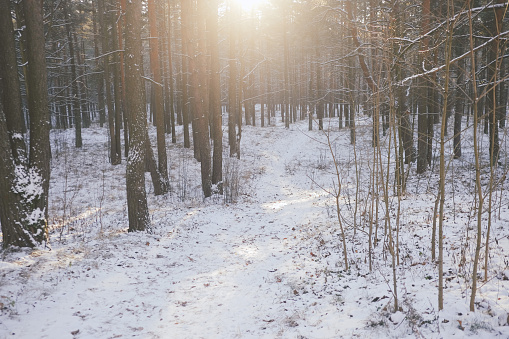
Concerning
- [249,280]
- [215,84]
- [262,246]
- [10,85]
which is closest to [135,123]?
[10,85]

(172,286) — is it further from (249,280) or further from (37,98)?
(37,98)

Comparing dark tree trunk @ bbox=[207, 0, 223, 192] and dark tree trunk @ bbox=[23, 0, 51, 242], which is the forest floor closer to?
dark tree trunk @ bbox=[23, 0, 51, 242]

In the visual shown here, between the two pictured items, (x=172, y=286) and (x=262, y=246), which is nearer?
(x=172, y=286)

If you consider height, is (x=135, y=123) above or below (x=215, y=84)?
below

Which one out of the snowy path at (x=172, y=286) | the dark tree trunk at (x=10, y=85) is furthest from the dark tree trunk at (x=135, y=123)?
the dark tree trunk at (x=10, y=85)

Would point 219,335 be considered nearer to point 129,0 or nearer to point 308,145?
point 129,0

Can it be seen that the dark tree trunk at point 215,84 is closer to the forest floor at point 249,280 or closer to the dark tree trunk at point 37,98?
the forest floor at point 249,280

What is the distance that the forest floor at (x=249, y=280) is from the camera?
12.6 ft

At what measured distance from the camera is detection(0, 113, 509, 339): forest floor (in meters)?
3.85

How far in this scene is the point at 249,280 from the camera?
568cm

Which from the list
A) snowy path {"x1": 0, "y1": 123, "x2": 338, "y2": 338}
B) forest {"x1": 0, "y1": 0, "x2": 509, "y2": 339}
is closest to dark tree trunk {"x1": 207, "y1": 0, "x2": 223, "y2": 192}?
forest {"x1": 0, "y1": 0, "x2": 509, "y2": 339}

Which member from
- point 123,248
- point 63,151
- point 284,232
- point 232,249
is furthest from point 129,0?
point 63,151

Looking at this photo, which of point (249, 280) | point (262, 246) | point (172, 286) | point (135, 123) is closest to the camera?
point (172, 286)

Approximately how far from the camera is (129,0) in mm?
7246
